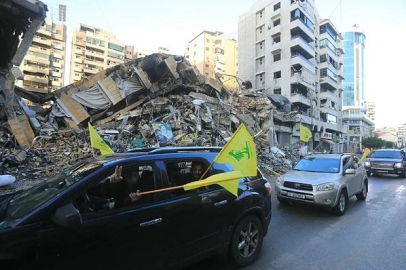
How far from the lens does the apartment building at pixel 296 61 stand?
43.3 meters

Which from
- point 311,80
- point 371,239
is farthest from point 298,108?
point 371,239

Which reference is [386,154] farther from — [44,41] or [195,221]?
[44,41]

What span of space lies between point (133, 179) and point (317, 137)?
4881cm

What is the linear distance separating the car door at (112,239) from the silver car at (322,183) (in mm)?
4608

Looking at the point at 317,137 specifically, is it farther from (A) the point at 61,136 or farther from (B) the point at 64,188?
(B) the point at 64,188

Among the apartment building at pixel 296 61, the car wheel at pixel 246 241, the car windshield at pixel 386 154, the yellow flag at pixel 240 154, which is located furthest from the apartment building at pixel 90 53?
the car wheel at pixel 246 241

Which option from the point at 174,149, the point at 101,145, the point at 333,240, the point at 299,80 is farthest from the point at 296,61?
the point at 174,149

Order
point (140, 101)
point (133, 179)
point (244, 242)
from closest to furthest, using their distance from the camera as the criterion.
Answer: point (133, 179), point (244, 242), point (140, 101)

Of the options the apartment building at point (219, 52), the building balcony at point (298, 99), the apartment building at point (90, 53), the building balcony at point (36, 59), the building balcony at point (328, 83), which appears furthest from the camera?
the apartment building at point (219, 52)

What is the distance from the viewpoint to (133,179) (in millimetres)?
3143

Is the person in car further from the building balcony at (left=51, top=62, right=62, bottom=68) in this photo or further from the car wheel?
the building balcony at (left=51, top=62, right=62, bottom=68)

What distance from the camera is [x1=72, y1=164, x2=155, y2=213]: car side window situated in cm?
279

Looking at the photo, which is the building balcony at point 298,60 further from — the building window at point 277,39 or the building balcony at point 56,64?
the building balcony at point 56,64

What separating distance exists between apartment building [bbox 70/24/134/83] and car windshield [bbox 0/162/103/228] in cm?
8198
